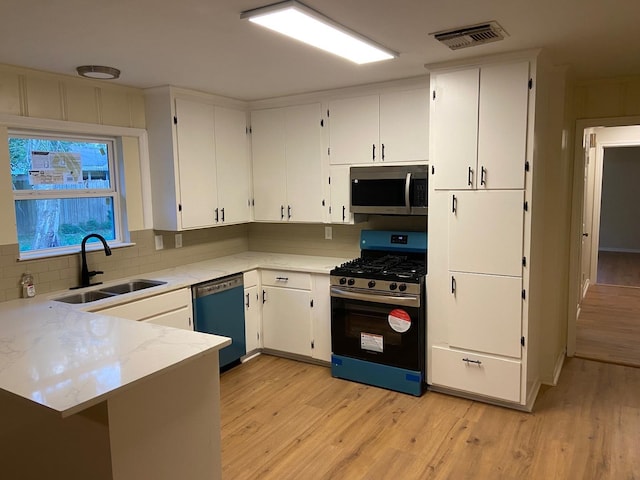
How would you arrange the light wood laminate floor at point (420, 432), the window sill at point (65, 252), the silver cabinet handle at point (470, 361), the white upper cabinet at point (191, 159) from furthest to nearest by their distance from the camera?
the white upper cabinet at point (191, 159), the silver cabinet handle at point (470, 361), the window sill at point (65, 252), the light wood laminate floor at point (420, 432)

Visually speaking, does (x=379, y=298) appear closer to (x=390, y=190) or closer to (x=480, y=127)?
(x=390, y=190)

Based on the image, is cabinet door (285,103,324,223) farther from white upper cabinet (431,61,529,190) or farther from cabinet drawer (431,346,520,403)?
cabinet drawer (431,346,520,403)

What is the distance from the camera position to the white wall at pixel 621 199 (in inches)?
384

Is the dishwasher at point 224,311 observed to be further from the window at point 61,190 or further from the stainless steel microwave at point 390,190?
the stainless steel microwave at point 390,190

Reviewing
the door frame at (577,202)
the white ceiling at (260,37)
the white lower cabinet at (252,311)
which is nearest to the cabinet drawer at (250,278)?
the white lower cabinet at (252,311)

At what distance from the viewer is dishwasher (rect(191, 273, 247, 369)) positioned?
3.71 metres

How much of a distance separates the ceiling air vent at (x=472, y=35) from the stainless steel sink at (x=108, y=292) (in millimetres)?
2526

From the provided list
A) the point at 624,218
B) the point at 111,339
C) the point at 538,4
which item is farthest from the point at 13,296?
the point at 624,218

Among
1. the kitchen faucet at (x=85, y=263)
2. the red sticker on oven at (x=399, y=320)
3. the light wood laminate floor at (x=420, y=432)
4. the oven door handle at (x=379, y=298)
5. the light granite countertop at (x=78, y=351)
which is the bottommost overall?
the light wood laminate floor at (x=420, y=432)

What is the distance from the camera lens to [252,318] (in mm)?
4270

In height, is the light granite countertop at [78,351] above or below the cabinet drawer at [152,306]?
above

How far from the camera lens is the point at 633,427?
3086mm

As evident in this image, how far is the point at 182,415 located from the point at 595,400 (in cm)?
298

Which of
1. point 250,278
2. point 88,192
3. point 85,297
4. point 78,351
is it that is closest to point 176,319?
point 85,297
